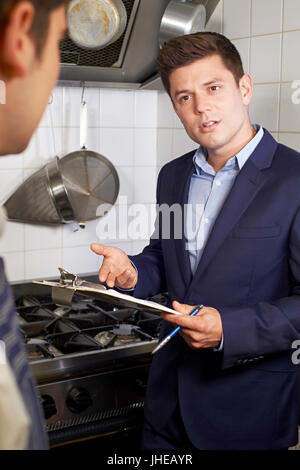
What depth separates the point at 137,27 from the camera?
5.48ft

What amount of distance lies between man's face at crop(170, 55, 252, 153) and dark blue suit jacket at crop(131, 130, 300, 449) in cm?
8

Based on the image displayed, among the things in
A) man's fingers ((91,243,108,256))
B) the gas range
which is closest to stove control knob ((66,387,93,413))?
the gas range

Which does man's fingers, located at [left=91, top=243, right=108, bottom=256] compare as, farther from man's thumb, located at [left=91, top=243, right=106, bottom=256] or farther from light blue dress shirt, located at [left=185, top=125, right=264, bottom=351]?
light blue dress shirt, located at [left=185, top=125, right=264, bottom=351]

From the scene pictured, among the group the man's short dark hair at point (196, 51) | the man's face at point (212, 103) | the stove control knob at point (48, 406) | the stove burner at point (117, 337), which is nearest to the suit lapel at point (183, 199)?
the man's face at point (212, 103)

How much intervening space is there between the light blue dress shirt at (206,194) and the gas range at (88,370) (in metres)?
0.36

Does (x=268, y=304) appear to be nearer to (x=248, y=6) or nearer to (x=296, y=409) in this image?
(x=296, y=409)

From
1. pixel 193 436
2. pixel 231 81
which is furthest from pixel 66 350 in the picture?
pixel 231 81

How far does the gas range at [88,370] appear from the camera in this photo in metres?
1.34

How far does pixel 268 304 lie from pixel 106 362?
0.51 meters

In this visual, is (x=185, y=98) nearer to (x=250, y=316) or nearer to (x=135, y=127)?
(x=250, y=316)

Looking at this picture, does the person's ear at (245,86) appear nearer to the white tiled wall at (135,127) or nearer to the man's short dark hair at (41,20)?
the white tiled wall at (135,127)

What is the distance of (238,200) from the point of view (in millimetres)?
1152

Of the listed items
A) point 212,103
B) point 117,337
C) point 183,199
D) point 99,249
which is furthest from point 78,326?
point 212,103

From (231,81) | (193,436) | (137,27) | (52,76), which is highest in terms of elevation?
(137,27)
